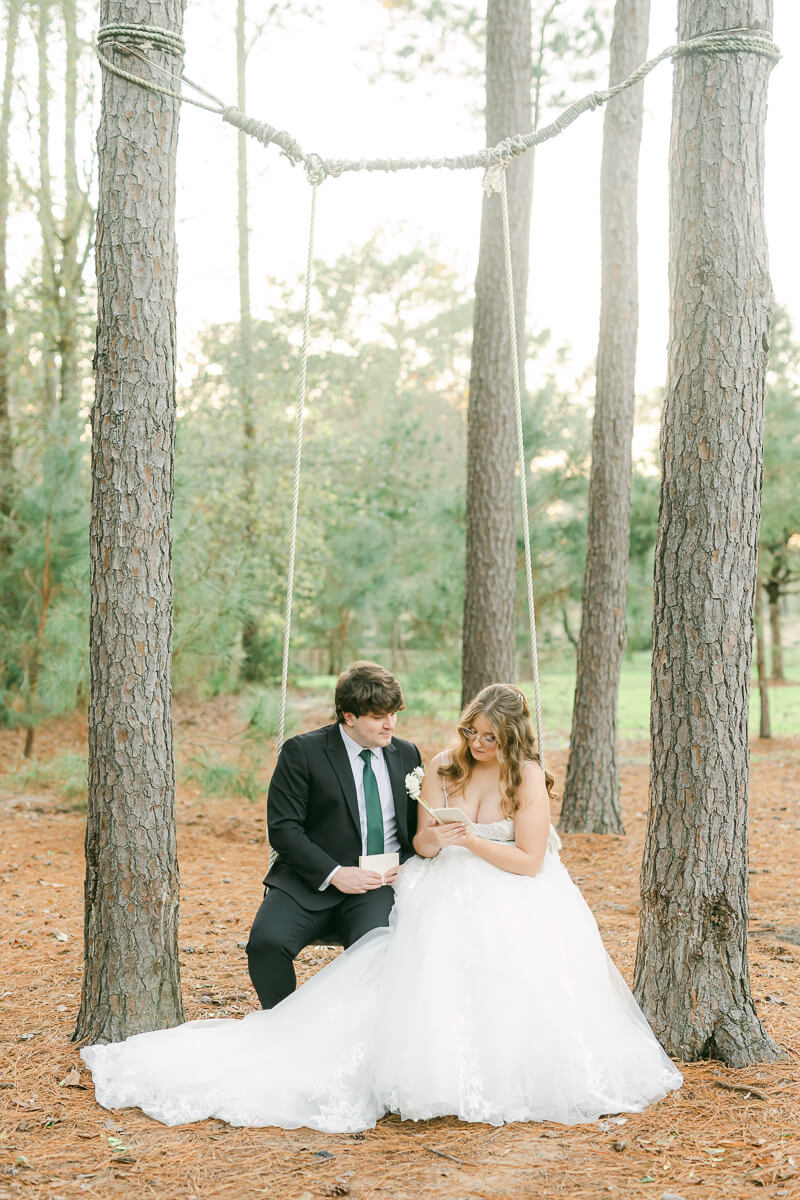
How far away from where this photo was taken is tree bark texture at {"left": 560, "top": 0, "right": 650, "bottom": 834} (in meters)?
6.78

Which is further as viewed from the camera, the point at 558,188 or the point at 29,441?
the point at 558,188

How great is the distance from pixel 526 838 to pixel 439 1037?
0.66 metres

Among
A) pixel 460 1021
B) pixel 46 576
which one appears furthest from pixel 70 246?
pixel 460 1021

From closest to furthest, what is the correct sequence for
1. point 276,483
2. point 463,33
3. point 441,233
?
point 463,33, point 276,483, point 441,233

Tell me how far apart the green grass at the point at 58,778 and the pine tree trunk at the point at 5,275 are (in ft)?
8.72

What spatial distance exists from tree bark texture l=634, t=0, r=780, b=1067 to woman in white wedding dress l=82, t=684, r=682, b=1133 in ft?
0.88

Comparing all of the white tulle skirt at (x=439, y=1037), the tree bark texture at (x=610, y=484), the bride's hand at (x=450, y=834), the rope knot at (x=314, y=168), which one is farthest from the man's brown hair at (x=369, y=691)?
the tree bark texture at (x=610, y=484)

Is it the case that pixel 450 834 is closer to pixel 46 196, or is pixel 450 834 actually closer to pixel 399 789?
pixel 399 789

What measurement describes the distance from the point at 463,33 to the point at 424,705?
21.4 ft

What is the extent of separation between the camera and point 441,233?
1877 centimetres

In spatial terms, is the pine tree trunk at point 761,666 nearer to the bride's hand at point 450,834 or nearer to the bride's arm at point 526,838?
the bride's arm at point 526,838

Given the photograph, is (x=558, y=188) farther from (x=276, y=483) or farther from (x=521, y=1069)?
(x=521, y=1069)

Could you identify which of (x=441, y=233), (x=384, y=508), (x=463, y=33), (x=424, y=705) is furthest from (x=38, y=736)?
(x=441, y=233)

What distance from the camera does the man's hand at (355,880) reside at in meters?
3.42
